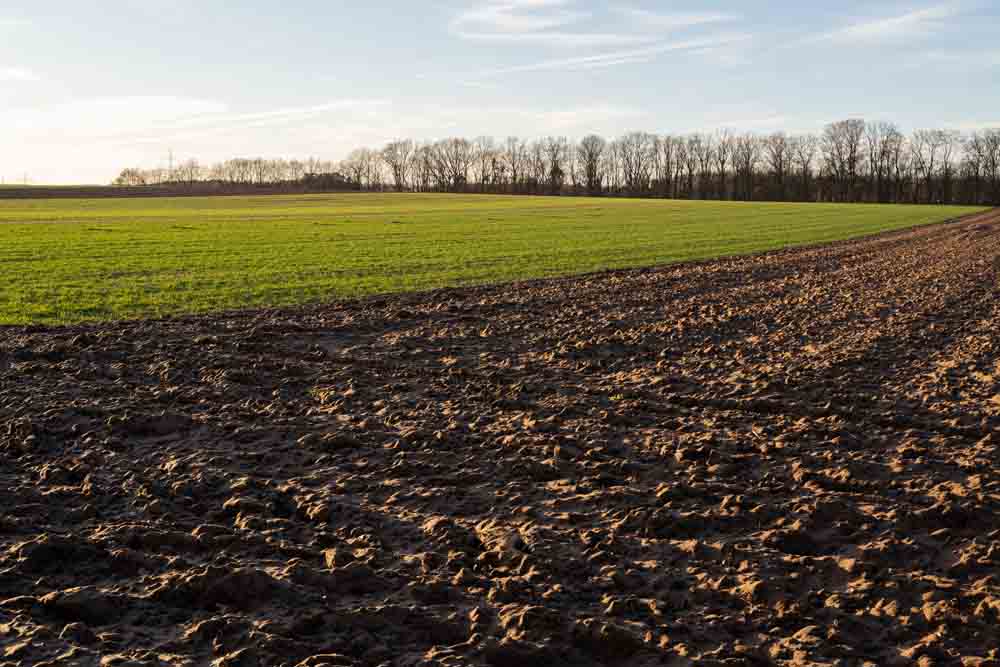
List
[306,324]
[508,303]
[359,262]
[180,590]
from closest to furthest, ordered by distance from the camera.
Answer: [180,590], [306,324], [508,303], [359,262]

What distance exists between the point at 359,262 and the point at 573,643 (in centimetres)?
2078

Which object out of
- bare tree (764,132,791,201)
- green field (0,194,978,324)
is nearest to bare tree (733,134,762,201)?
bare tree (764,132,791,201)

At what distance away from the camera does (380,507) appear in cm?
581

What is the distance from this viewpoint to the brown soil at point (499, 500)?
13.7ft

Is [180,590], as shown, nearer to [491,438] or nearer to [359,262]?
[491,438]

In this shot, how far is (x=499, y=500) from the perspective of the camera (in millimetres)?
5934

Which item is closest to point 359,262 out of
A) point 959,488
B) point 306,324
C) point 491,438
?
point 306,324

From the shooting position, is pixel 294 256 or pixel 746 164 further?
pixel 746 164

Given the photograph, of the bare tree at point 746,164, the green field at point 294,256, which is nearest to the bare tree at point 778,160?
the bare tree at point 746,164

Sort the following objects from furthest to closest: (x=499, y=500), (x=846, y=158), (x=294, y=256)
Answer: (x=846, y=158)
(x=294, y=256)
(x=499, y=500)

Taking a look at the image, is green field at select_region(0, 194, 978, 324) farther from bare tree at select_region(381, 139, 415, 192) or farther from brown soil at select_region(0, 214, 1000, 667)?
bare tree at select_region(381, 139, 415, 192)

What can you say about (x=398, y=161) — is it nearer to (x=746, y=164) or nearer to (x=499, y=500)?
(x=746, y=164)

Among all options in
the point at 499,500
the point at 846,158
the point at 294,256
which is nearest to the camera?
the point at 499,500

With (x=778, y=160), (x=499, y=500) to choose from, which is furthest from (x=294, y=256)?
(x=778, y=160)
